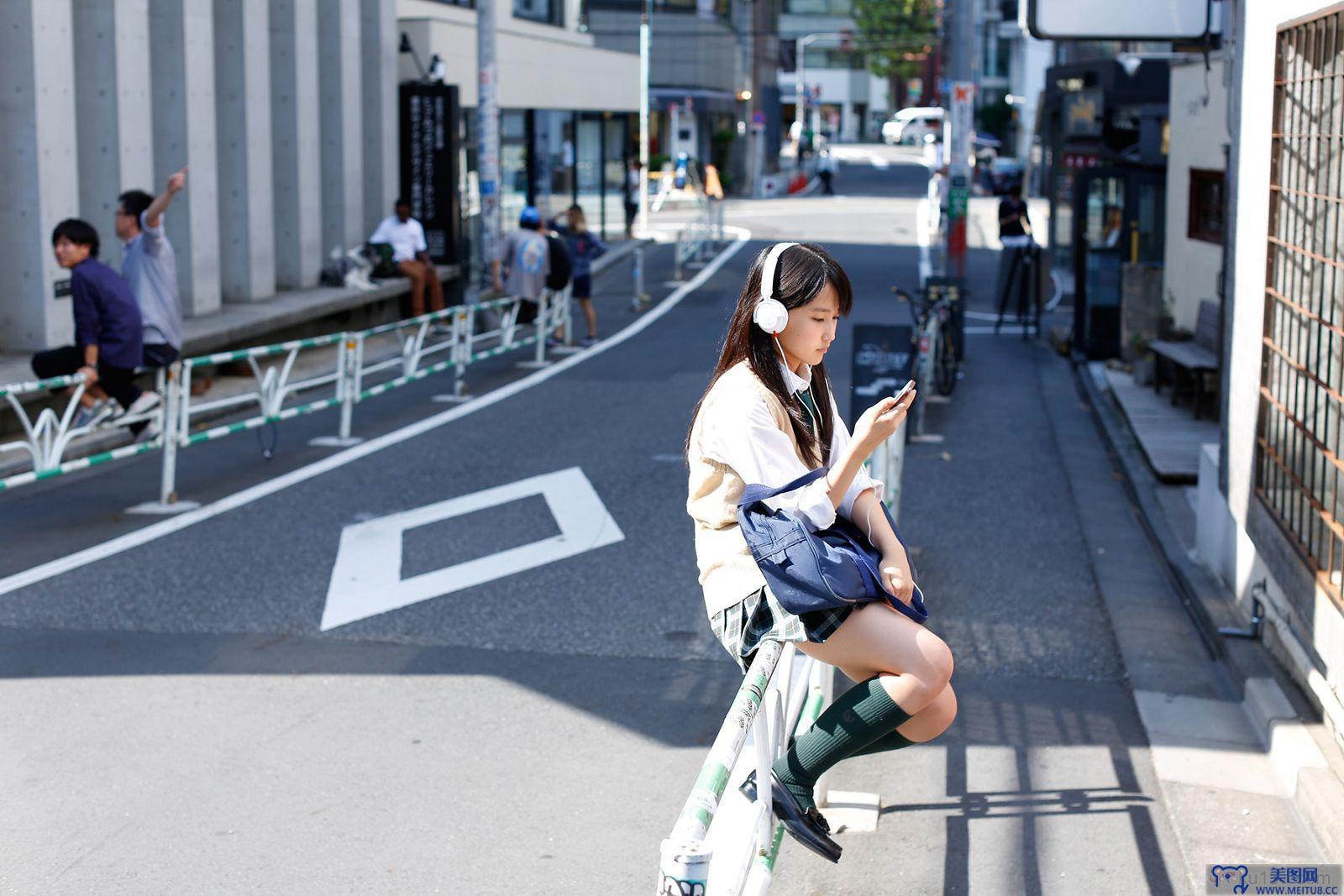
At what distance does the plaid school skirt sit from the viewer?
3666 millimetres

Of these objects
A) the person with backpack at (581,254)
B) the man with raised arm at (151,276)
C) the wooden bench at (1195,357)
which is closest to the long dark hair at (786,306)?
the man with raised arm at (151,276)

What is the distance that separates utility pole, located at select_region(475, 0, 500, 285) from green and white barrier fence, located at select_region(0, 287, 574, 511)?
285cm

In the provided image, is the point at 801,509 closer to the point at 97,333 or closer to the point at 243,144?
the point at 97,333

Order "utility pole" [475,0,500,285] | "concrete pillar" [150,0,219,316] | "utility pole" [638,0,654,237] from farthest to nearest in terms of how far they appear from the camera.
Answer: "utility pole" [638,0,654,237] → "utility pole" [475,0,500,285] → "concrete pillar" [150,0,219,316]

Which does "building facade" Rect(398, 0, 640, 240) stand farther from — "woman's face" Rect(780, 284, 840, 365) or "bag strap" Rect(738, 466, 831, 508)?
"bag strap" Rect(738, 466, 831, 508)

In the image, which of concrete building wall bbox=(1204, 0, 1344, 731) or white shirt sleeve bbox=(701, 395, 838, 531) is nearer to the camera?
white shirt sleeve bbox=(701, 395, 838, 531)

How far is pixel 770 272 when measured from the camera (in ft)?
12.4

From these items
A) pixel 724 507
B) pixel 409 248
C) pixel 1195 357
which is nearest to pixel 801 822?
pixel 724 507

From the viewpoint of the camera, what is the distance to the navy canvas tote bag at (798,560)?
3.54 meters

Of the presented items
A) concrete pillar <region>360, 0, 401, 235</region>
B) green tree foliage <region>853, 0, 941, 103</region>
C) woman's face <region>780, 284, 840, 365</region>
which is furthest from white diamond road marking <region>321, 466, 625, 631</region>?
green tree foliage <region>853, 0, 941, 103</region>

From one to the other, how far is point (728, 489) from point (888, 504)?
3825 millimetres

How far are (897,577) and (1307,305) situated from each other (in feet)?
11.6

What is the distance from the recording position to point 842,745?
152 inches

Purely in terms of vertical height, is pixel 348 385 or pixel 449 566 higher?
pixel 348 385
